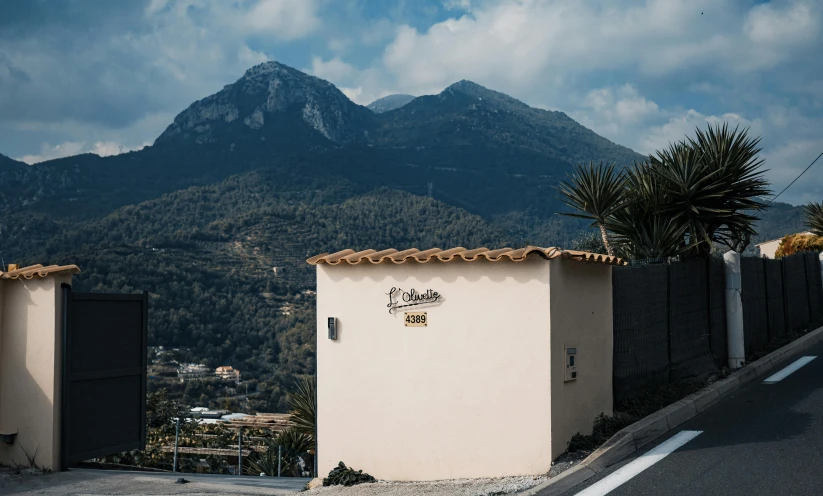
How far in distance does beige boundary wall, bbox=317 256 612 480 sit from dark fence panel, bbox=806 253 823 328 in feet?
43.0

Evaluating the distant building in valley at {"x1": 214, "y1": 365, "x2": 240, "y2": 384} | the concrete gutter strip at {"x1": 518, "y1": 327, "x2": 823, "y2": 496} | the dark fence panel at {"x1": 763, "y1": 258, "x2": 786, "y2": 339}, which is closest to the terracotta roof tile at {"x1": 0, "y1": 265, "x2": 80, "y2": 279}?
the concrete gutter strip at {"x1": 518, "y1": 327, "x2": 823, "y2": 496}

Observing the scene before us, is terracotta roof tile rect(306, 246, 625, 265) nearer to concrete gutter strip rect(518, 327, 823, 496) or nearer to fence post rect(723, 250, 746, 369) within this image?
concrete gutter strip rect(518, 327, 823, 496)

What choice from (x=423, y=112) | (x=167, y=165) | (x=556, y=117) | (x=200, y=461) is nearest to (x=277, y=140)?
(x=167, y=165)

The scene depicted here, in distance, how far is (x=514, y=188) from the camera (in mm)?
132250

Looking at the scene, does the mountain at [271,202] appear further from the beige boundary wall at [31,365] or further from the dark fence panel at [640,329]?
the beige boundary wall at [31,365]

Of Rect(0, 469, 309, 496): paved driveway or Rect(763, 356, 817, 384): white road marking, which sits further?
Rect(763, 356, 817, 384): white road marking

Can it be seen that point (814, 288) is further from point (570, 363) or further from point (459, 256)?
point (459, 256)

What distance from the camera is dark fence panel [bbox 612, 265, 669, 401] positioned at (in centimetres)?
1048

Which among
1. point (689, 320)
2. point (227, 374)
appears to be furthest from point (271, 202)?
point (689, 320)

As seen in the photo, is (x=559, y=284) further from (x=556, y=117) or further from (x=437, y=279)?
(x=556, y=117)

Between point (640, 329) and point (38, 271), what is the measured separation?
315 inches

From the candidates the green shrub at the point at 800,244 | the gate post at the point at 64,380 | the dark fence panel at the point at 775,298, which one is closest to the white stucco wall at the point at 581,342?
the gate post at the point at 64,380

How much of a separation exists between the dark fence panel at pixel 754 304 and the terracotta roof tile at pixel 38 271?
11.1 metres

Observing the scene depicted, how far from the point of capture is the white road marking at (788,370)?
13055 millimetres
